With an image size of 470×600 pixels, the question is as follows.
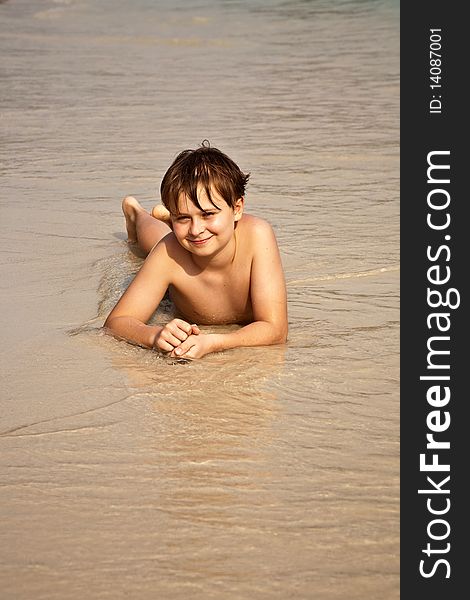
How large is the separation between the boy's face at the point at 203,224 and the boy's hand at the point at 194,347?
0.37 metres

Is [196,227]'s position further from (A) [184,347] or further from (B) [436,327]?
(B) [436,327]

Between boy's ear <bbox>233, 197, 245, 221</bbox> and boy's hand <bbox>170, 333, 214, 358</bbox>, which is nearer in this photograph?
boy's hand <bbox>170, 333, 214, 358</bbox>

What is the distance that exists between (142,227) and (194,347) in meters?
1.67

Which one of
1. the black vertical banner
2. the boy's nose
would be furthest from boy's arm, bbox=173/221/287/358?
the black vertical banner

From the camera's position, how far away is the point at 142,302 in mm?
3840

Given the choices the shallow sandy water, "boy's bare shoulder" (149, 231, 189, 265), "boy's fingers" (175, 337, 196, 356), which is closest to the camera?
the shallow sandy water

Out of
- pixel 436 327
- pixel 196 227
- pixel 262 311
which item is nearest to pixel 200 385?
pixel 262 311

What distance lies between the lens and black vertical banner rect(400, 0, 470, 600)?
2395 millimetres

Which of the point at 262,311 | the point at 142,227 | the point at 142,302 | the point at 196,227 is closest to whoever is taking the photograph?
the point at 196,227

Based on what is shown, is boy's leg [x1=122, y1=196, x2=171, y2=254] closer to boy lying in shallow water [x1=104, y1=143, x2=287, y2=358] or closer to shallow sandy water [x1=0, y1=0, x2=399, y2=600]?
shallow sandy water [x1=0, y1=0, x2=399, y2=600]

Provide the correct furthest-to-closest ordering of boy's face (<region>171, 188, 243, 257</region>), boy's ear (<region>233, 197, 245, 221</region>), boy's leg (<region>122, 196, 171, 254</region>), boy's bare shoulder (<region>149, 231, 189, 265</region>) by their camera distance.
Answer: boy's leg (<region>122, 196, 171, 254</region>) < boy's bare shoulder (<region>149, 231, 189, 265</region>) < boy's ear (<region>233, 197, 245, 221</region>) < boy's face (<region>171, 188, 243, 257</region>)

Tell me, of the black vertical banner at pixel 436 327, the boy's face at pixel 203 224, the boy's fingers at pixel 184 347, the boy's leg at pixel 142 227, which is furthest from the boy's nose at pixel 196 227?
the boy's leg at pixel 142 227

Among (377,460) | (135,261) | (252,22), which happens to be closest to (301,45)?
(252,22)

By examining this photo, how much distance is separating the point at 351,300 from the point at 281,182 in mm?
2061
